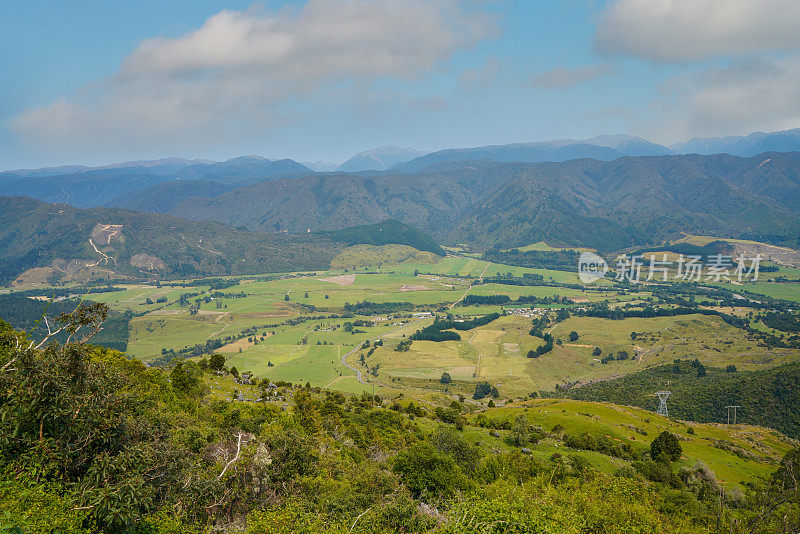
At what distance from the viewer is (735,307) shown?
186 m

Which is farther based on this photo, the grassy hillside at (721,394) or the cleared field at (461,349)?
the cleared field at (461,349)

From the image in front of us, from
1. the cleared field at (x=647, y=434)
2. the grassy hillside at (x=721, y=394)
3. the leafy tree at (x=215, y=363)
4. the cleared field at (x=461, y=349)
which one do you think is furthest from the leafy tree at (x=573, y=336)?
the leafy tree at (x=215, y=363)

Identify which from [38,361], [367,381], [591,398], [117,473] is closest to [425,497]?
[117,473]

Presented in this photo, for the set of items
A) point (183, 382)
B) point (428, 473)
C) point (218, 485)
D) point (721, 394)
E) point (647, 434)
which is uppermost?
point (218, 485)

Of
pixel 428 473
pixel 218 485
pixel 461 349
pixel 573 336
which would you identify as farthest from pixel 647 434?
pixel 573 336

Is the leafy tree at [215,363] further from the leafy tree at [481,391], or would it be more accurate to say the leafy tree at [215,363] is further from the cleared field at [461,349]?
the leafy tree at [481,391]

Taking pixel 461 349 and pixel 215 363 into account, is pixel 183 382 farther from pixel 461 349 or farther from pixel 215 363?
pixel 461 349

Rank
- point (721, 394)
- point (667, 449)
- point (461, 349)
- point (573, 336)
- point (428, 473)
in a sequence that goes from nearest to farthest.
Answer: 1. point (428, 473)
2. point (667, 449)
3. point (721, 394)
4. point (461, 349)
5. point (573, 336)

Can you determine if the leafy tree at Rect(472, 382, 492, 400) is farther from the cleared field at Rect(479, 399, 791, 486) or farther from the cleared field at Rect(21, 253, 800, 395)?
the cleared field at Rect(479, 399, 791, 486)

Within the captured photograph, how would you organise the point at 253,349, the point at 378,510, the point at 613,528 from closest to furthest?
the point at 613,528
the point at 378,510
the point at 253,349

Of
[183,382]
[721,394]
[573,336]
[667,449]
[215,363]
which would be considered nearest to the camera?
[667,449]

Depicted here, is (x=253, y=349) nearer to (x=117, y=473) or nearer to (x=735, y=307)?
(x=117, y=473)

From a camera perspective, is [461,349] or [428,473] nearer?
[428,473]

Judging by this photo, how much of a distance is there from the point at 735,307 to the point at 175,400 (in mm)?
223860
